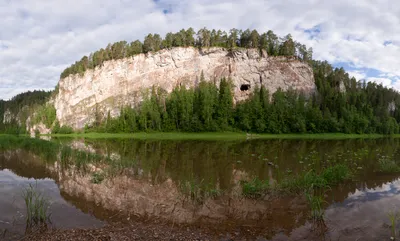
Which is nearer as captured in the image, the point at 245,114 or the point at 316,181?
the point at 316,181

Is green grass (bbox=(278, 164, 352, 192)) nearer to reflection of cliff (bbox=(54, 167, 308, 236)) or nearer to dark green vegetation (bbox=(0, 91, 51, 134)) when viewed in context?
reflection of cliff (bbox=(54, 167, 308, 236))

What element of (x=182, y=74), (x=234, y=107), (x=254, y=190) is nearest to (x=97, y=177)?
(x=254, y=190)

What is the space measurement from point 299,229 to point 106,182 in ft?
34.6

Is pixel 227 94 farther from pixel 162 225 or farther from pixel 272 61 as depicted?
pixel 162 225

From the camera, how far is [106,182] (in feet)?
46.0

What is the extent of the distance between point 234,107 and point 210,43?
96.4ft

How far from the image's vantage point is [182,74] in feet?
309

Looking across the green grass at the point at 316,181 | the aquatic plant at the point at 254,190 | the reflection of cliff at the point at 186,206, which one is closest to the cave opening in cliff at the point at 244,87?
the green grass at the point at 316,181

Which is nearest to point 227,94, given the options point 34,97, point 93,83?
point 93,83

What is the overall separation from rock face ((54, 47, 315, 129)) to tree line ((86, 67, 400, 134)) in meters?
4.39

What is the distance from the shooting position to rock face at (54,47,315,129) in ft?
301

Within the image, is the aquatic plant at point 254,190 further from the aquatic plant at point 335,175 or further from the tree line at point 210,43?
the tree line at point 210,43

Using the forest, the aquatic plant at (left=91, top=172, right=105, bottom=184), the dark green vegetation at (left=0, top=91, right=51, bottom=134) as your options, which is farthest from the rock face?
the aquatic plant at (left=91, top=172, right=105, bottom=184)

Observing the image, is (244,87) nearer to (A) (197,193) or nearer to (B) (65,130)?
(B) (65,130)
